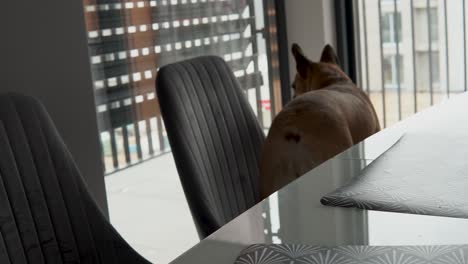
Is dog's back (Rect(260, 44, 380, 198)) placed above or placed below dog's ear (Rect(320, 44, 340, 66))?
below

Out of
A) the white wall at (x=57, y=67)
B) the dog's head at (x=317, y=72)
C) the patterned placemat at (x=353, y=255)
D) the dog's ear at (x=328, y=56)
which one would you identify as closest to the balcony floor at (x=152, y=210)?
the white wall at (x=57, y=67)

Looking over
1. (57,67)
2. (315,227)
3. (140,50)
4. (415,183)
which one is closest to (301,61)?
(140,50)

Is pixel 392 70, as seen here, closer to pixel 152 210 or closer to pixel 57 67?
pixel 152 210

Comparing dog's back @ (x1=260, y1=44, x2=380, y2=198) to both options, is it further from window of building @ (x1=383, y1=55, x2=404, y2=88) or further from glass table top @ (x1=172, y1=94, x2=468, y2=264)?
window of building @ (x1=383, y1=55, x2=404, y2=88)

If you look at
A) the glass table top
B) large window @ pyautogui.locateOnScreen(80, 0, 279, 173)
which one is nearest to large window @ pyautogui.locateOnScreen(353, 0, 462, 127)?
large window @ pyautogui.locateOnScreen(80, 0, 279, 173)

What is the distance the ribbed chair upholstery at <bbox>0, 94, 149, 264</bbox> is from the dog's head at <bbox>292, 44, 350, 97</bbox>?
1.46 metres

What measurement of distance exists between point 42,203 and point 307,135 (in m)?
0.92

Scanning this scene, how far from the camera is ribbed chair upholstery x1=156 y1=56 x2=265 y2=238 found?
1741 mm

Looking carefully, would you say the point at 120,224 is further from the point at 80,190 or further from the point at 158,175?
the point at 80,190

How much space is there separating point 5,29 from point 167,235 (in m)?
1.14

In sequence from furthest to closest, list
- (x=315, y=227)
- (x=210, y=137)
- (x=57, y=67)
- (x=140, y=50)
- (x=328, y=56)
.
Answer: (x=328, y=56)
(x=140, y=50)
(x=57, y=67)
(x=210, y=137)
(x=315, y=227)

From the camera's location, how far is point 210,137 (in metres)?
1.91

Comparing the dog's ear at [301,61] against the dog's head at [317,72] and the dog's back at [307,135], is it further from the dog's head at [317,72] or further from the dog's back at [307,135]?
the dog's back at [307,135]

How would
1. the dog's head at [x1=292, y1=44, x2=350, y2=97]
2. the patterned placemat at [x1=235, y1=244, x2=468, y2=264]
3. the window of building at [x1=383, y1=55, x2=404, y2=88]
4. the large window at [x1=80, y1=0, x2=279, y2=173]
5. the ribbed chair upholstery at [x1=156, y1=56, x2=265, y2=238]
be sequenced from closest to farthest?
the patterned placemat at [x1=235, y1=244, x2=468, y2=264] < the ribbed chair upholstery at [x1=156, y1=56, x2=265, y2=238] < the large window at [x1=80, y1=0, x2=279, y2=173] < the dog's head at [x1=292, y1=44, x2=350, y2=97] < the window of building at [x1=383, y1=55, x2=404, y2=88]
